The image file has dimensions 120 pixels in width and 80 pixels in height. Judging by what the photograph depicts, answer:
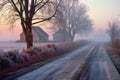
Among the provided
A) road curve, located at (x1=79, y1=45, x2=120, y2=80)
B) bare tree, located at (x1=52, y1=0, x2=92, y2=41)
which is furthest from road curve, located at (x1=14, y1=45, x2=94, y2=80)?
bare tree, located at (x1=52, y1=0, x2=92, y2=41)

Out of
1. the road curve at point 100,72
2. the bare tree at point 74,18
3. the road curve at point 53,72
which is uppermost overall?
the bare tree at point 74,18

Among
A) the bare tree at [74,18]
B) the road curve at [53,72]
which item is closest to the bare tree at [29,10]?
the road curve at [53,72]

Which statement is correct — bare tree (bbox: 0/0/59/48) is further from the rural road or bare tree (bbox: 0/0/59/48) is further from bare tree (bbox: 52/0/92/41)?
bare tree (bbox: 52/0/92/41)

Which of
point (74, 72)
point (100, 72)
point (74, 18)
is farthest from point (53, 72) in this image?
point (74, 18)

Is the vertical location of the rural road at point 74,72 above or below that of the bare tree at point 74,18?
below

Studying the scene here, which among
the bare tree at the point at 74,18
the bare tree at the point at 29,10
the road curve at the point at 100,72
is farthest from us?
the bare tree at the point at 74,18

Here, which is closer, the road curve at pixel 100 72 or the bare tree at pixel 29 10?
the road curve at pixel 100 72

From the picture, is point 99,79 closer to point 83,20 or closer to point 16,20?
point 16,20

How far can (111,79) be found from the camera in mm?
14070

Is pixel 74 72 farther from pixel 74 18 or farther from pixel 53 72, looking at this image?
pixel 74 18

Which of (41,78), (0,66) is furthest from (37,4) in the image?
(41,78)

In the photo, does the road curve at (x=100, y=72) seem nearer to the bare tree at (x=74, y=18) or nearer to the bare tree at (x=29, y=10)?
the bare tree at (x=29, y=10)

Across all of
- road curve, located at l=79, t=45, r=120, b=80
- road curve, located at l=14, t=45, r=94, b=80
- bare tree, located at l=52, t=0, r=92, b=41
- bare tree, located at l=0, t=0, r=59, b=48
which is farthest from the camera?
bare tree, located at l=52, t=0, r=92, b=41

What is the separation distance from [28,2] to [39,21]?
9.26ft
